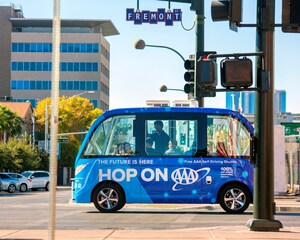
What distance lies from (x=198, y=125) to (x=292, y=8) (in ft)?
29.7

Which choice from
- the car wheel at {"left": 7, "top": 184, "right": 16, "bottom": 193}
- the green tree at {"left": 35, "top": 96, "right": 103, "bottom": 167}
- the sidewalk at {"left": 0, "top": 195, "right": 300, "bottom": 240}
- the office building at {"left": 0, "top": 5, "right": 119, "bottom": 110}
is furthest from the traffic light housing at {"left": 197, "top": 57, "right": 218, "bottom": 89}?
the office building at {"left": 0, "top": 5, "right": 119, "bottom": 110}

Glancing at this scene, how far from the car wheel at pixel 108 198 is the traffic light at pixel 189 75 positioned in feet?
10.9

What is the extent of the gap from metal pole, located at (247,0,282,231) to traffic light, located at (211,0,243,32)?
1.92ft

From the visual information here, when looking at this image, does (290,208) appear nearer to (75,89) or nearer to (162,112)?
(162,112)

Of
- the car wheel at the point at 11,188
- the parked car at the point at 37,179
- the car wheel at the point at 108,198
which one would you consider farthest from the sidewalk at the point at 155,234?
the parked car at the point at 37,179

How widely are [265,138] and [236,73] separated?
119cm

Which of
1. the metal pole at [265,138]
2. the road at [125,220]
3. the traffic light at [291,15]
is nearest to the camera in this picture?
the traffic light at [291,15]

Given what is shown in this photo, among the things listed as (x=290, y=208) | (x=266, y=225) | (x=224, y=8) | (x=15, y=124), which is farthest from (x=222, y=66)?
(x=15, y=124)

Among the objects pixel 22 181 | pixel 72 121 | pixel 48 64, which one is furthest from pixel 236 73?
pixel 48 64

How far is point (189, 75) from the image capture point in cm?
2200

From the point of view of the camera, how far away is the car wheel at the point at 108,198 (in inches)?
828

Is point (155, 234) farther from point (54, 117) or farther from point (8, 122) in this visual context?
point (8, 122)

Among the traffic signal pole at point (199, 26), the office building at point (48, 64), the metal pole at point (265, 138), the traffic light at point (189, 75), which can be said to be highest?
the office building at point (48, 64)

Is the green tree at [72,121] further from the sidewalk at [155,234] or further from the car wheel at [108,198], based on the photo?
the sidewalk at [155,234]
